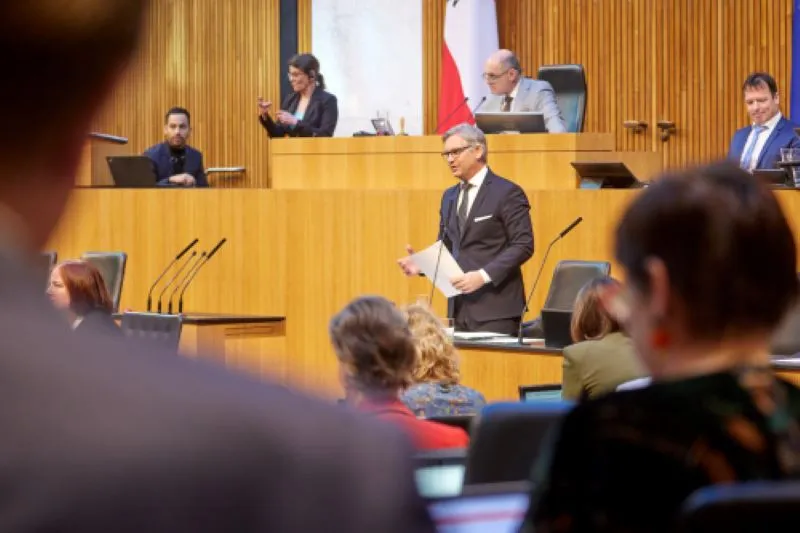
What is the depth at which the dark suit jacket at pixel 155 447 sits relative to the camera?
12.2 inches

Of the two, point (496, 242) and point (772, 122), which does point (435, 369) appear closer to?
point (496, 242)

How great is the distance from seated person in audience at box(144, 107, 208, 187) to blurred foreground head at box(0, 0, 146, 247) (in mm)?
10257

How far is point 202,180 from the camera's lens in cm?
1081

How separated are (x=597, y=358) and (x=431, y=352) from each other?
0.53 meters

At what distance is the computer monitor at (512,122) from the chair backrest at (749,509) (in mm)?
7792

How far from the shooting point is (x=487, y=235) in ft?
23.7

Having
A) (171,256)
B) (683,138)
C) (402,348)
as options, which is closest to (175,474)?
(402,348)

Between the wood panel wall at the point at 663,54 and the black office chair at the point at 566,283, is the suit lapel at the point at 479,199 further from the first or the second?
the wood panel wall at the point at 663,54

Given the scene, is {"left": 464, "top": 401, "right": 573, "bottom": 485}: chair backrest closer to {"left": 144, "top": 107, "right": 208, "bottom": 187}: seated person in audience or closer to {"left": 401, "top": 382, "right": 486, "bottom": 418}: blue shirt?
{"left": 401, "top": 382, "right": 486, "bottom": 418}: blue shirt

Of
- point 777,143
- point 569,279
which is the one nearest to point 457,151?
point 569,279

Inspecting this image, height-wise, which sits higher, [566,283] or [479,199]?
[479,199]

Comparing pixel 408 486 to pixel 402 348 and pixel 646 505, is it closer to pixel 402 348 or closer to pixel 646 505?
pixel 646 505

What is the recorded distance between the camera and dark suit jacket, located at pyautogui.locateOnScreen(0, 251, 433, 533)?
0.31 meters

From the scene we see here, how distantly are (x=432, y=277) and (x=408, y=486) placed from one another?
672 cm
